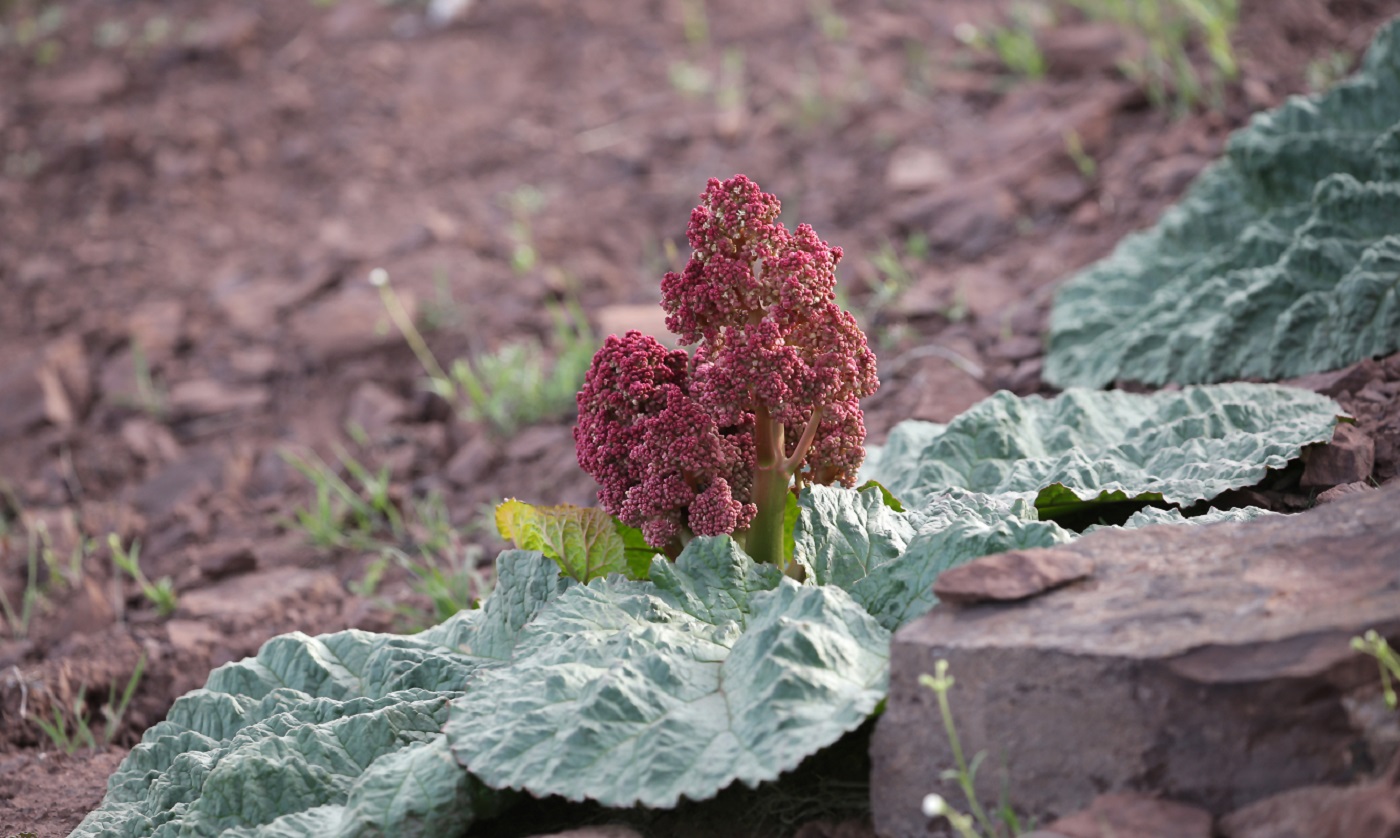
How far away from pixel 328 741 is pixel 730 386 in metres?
0.89

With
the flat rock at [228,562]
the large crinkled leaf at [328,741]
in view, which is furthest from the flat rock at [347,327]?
the large crinkled leaf at [328,741]

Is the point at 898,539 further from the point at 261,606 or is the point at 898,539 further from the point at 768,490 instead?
the point at 261,606

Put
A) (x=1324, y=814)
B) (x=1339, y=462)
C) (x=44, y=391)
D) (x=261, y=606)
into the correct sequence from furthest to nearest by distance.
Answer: (x=44, y=391), (x=261, y=606), (x=1339, y=462), (x=1324, y=814)

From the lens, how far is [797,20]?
6.71m

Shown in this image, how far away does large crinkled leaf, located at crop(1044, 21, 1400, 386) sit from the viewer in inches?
113

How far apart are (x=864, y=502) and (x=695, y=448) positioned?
0.35 metres

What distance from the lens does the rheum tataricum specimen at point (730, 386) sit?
2.06 metres

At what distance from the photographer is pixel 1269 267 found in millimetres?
3047

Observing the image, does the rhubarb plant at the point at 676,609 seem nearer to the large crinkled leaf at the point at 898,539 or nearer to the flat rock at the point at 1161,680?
the large crinkled leaf at the point at 898,539

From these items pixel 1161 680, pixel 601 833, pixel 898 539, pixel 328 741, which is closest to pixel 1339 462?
pixel 898 539

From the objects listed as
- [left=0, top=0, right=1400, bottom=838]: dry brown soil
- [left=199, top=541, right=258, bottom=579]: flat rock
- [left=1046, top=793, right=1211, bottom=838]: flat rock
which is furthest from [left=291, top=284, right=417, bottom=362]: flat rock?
[left=1046, top=793, right=1211, bottom=838]: flat rock

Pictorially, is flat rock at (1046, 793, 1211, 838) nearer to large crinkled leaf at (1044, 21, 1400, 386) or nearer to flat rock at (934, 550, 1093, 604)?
flat rock at (934, 550, 1093, 604)

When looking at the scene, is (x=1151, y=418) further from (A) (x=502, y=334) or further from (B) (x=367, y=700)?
(A) (x=502, y=334)

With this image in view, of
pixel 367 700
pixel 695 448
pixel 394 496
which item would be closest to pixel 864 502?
pixel 695 448
